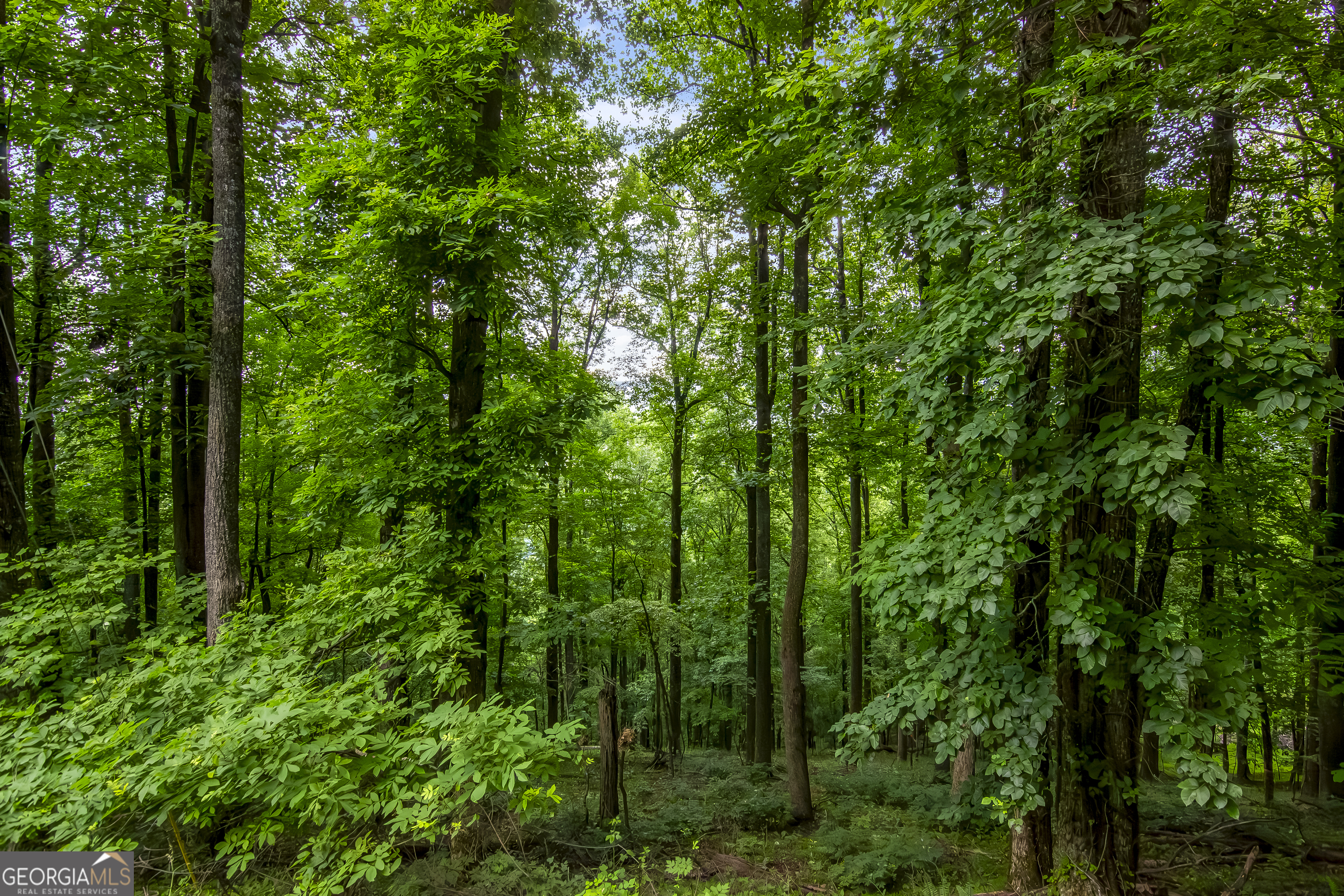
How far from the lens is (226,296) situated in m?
6.40

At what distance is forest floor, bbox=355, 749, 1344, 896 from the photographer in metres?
4.89

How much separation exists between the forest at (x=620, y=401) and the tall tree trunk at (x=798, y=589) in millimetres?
81

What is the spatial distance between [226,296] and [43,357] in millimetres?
5428

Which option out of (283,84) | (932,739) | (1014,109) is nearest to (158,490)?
(283,84)

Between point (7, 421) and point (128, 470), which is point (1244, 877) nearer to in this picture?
point (7, 421)

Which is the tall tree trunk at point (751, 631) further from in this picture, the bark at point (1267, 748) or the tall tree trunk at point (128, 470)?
the tall tree trunk at point (128, 470)

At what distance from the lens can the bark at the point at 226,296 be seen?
6195 millimetres

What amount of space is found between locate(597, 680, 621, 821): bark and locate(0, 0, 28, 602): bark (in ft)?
21.5

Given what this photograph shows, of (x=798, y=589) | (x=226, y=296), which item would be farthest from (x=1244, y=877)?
(x=226, y=296)

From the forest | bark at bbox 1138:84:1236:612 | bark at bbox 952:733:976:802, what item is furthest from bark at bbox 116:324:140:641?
bark at bbox 952:733:976:802

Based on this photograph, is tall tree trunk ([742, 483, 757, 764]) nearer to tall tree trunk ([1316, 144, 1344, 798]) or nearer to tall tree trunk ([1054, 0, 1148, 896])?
tall tree trunk ([1054, 0, 1148, 896])

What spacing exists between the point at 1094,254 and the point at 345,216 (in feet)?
25.2

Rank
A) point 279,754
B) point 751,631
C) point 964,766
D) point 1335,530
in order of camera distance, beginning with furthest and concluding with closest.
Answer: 1. point 751,631
2. point 964,766
3. point 1335,530
4. point 279,754

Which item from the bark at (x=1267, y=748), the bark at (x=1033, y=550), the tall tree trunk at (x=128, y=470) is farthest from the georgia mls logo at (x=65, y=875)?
the bark at (x=1267, y=748)
